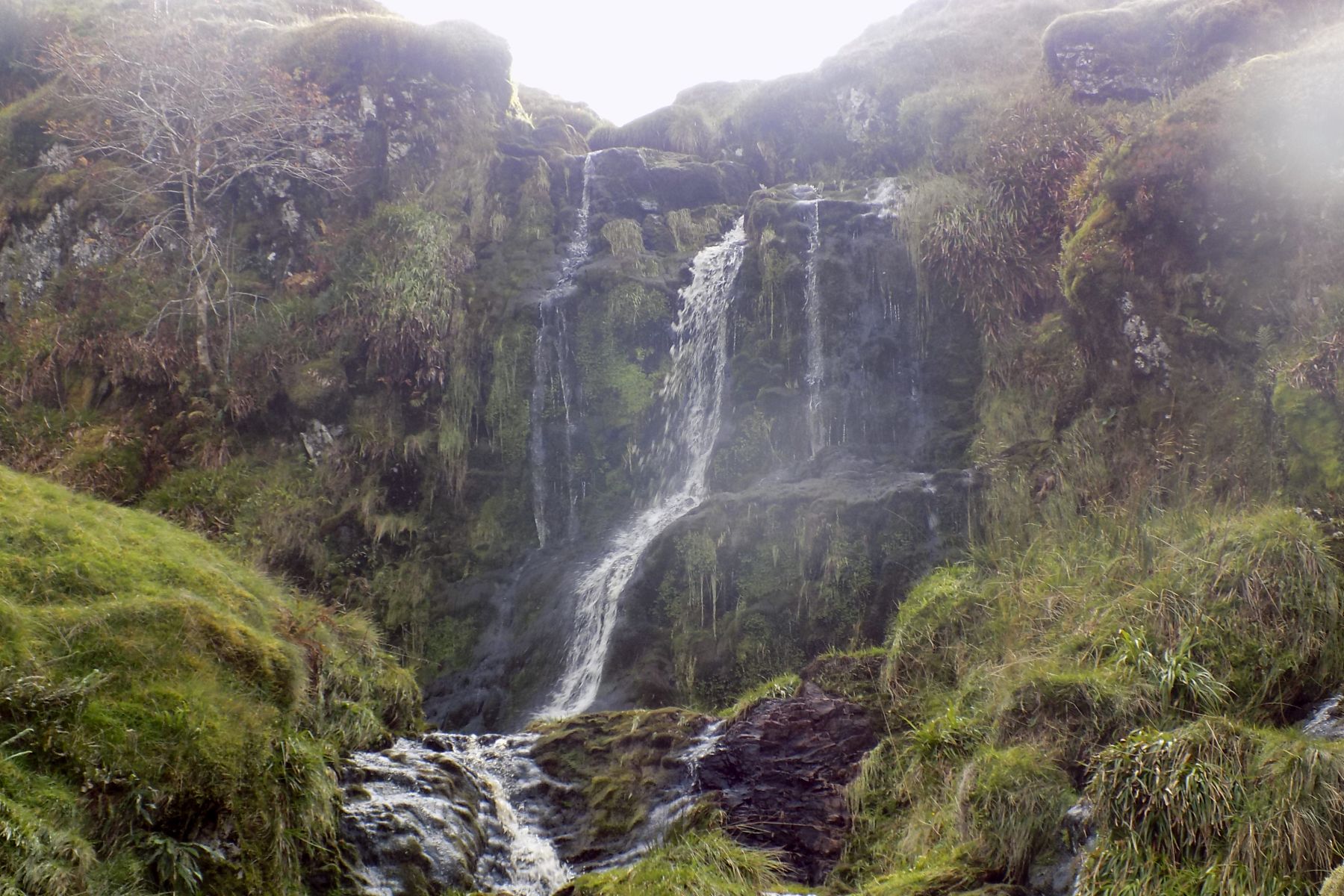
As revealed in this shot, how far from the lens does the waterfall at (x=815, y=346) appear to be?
13727 millimetres

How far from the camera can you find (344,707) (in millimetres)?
7652

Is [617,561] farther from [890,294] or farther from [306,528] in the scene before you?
[890,294]

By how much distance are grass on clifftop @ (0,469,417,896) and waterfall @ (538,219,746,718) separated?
4.69m

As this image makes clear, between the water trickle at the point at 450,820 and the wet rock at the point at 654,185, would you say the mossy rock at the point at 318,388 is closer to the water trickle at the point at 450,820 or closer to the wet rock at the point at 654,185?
the wet rock at the point at 654,185

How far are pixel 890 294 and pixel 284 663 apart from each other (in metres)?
11.3

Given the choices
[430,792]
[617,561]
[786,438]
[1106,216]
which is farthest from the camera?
[786,438]

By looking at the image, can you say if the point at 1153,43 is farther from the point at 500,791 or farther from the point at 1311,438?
the point at 500,791

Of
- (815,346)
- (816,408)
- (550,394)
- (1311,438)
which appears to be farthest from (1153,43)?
(550,394)

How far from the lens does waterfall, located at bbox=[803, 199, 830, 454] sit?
13.7 metres

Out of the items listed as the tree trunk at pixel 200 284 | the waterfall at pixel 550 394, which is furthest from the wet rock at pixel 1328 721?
the tree trunk at pixel 200 284

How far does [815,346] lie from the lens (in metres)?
14.4

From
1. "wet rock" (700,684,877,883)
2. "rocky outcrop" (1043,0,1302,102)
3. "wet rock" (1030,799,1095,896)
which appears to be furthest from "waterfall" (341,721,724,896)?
"rocky outcrop" (1043,0,1302,102)

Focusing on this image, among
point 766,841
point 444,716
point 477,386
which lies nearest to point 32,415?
point 477,386

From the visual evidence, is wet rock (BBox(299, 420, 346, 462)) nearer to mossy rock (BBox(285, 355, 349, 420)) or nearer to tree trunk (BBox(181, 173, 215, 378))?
mossy rock (BBox(285, 355, 349, 420))
